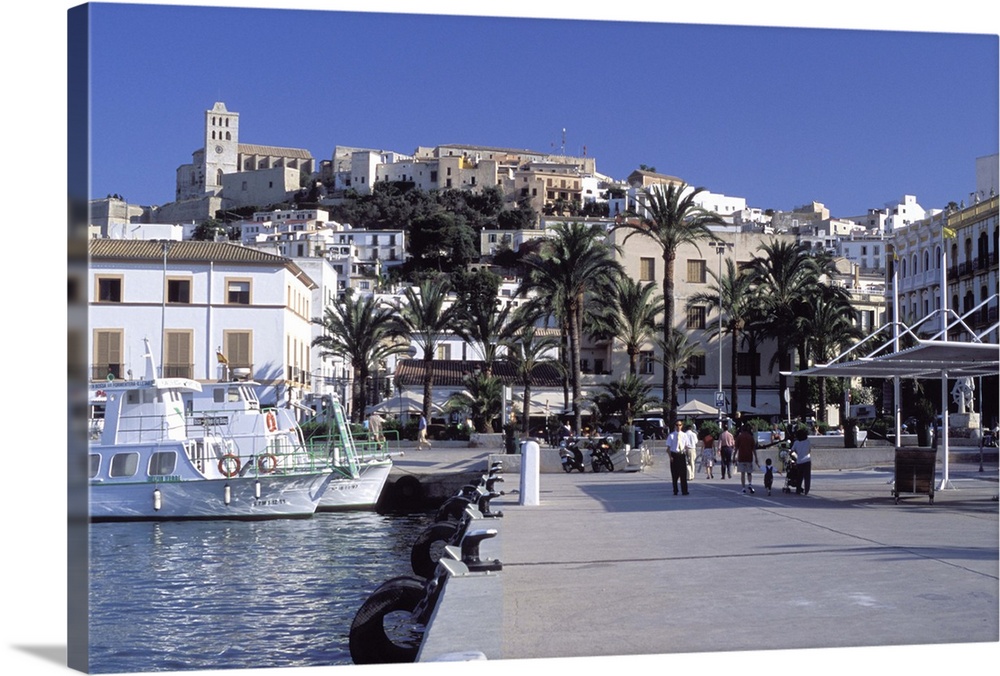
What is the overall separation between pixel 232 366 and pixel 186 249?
13.6 ft

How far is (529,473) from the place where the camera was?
19875mm

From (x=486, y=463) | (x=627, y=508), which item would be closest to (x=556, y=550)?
(x=627, y=508)

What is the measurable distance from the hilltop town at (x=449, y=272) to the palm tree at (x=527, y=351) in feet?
0.67

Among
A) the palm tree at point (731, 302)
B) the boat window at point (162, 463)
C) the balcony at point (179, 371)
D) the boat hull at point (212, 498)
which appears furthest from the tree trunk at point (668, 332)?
the boat window at point (162, 463)

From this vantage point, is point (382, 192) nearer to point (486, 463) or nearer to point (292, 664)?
point (486, 463)

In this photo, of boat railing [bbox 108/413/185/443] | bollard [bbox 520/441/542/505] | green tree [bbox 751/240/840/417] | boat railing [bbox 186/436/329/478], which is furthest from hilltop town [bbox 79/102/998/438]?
bollard [bbox 520/441/542/505]

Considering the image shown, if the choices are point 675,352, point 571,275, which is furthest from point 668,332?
point 571,275

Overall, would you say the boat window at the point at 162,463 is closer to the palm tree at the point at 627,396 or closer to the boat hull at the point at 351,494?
the boat hull at the point at 351,494

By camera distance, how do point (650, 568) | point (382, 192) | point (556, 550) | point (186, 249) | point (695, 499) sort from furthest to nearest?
point (382, 192) → point (695, 499) → point (186, 249) → point (556, 550) → point (650, 568)

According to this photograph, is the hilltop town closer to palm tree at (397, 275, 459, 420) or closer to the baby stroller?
palm tree at (397, 275, 459, 420)

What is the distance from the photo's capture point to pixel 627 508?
64.3 ft

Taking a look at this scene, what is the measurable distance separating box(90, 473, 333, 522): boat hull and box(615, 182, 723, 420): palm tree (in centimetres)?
971

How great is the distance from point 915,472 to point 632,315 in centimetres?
663

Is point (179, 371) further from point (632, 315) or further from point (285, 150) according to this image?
point (632, 315)
